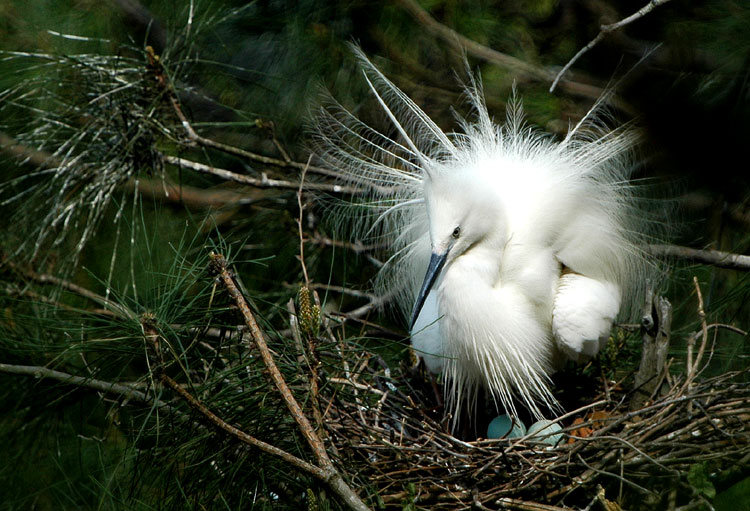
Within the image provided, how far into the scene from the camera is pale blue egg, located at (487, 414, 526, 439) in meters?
1.43

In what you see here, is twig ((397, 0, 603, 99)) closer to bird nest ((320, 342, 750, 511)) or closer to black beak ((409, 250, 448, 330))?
black beak ((409, 250, 448, 330))

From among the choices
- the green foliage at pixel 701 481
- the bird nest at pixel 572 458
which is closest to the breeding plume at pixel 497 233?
the bird nest at pixel 572 458

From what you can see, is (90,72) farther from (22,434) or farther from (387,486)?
(387,486)

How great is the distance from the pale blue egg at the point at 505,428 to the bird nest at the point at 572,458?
0.30ft

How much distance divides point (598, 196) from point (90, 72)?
3.76ft

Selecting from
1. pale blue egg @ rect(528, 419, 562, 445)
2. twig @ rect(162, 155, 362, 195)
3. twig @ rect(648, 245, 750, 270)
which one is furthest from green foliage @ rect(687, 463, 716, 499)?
twig @ rect(162, 155, 362, 195)

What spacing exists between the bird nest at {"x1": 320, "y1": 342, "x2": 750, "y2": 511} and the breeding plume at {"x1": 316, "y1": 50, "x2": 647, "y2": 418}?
185 millimetres

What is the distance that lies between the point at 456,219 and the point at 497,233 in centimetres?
12

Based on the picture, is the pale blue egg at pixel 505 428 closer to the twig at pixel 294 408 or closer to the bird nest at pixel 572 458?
the bird nest at pixel 572 458

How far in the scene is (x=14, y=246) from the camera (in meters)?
1.74

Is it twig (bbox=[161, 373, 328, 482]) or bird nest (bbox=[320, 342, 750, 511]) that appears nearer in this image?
twig (bbox=[161, 373, 328, 482])

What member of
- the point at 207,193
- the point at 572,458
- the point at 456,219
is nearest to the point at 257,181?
the point at 207,193

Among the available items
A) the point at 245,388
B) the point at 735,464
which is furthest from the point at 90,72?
the point at 735,464

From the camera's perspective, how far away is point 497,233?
147 centimetres
